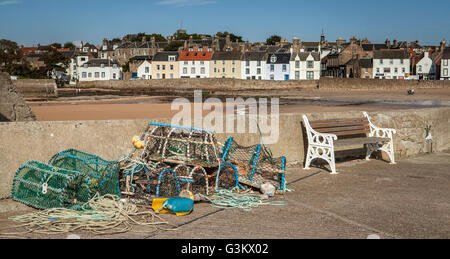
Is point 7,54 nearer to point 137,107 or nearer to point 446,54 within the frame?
point 137,107

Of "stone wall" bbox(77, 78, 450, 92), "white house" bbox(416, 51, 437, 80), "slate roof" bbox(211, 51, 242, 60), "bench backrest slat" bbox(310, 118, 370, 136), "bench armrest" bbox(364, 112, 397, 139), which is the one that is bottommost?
"bench armrest" bbox(364, 112, 397, 139)

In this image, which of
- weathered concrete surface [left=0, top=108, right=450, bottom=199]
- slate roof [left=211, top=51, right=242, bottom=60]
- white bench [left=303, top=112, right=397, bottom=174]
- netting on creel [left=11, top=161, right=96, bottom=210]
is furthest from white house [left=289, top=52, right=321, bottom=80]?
netting on creel [left=11, top=161, right=96, bottom=210]

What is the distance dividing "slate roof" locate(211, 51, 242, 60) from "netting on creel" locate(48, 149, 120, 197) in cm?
8627

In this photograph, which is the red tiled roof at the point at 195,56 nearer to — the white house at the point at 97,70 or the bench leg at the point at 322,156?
the white house at the point at 97,70

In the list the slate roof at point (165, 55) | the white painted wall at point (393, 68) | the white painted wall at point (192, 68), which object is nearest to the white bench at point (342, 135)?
the white painted wall at point (393, 68)

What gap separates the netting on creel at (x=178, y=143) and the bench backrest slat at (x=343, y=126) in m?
2.20

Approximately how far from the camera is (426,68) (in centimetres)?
8206

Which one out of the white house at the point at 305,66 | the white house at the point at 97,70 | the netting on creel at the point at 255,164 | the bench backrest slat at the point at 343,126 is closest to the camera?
the netting on creel at the point at 255,164

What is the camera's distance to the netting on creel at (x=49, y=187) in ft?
15.7

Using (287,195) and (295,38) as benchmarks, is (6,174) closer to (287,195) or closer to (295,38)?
(287,195)

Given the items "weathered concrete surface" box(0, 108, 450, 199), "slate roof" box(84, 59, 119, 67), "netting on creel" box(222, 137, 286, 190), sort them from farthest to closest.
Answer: "slate roof" box(84, 59, 119, 67) → "netting on creel" box(222, 137, 286, 190) → "weathered concrete surface" box(0, 108, 450, 199)

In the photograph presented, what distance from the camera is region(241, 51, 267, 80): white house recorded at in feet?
294

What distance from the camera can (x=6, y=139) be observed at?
5.19 meters

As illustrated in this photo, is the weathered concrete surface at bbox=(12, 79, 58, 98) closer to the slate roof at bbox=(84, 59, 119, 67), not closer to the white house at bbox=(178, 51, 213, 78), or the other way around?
the white house at bbox=(178, 51, 213, 78)
